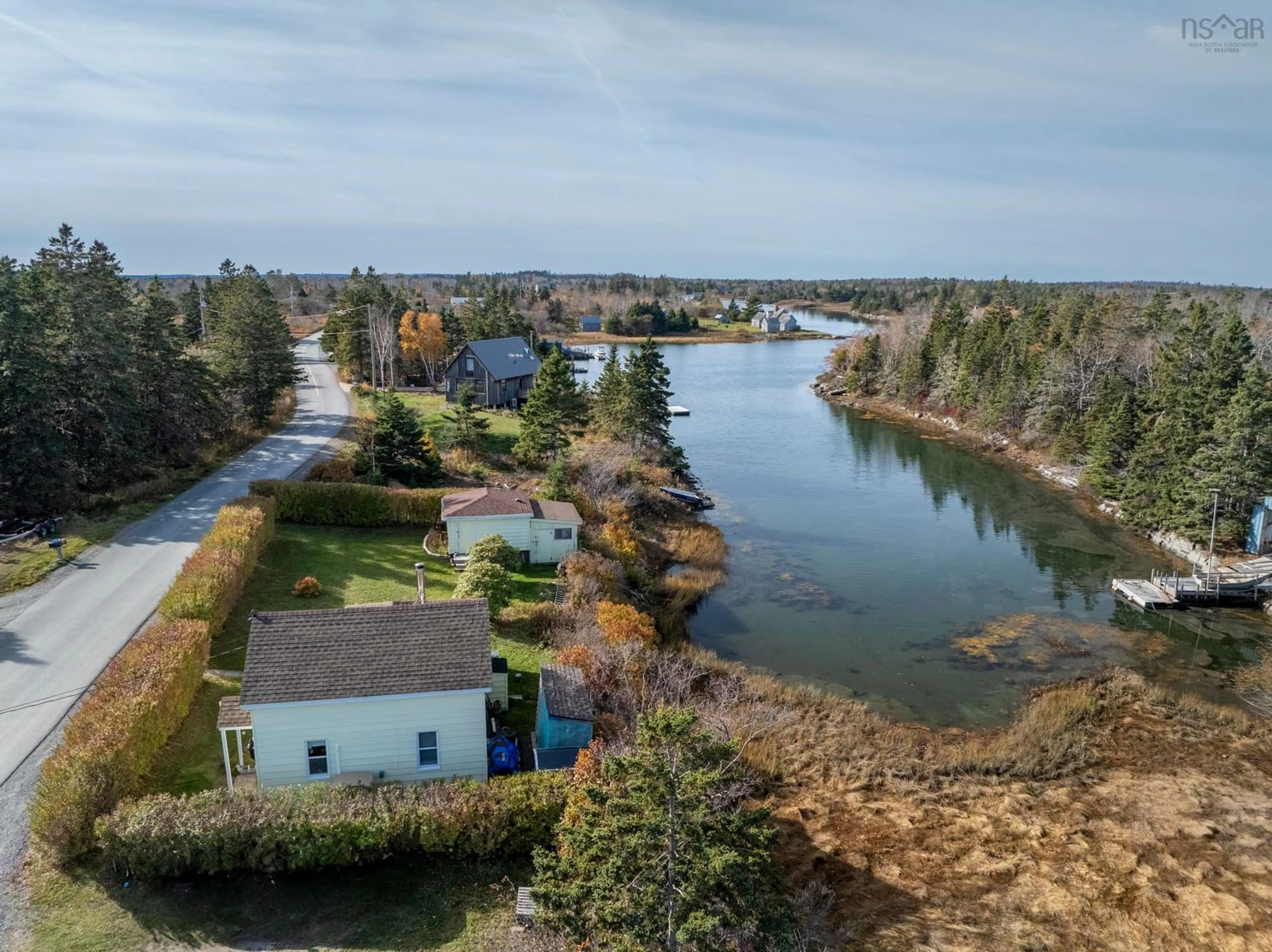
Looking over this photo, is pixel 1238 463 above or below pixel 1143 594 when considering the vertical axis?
above

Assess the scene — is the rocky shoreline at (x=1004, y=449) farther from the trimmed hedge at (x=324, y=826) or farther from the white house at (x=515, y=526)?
the trimmed hedge at (x=324, y=826)

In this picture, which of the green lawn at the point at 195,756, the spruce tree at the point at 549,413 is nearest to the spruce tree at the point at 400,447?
the spruce tree at the point at 549,413

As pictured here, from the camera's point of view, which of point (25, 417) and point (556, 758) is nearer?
point (556, 758)

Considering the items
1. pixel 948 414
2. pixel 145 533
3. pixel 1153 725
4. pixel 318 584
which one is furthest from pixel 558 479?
pixel 948 414

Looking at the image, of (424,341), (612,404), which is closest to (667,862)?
(612,404)

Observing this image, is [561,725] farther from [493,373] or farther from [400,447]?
[493,373]
